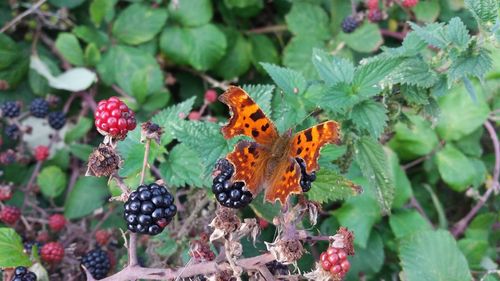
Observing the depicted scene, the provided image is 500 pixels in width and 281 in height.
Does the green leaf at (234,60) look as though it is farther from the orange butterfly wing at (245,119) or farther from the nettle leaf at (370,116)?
the orange butterfly wing at (245,119)

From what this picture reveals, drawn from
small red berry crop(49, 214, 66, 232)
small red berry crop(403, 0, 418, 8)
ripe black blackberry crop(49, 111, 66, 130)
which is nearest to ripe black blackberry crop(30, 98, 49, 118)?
ripe black blackberry crop(49, 111, 66, 130)

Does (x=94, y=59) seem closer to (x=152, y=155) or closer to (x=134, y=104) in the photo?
(x=134, y=104)

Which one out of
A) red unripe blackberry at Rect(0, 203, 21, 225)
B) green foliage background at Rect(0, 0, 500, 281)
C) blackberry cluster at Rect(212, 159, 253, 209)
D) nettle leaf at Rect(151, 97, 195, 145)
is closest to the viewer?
blackberry cluster at Rect(212, 159, 253, 209)

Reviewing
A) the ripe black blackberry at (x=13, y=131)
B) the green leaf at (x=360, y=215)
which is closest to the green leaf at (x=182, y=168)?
the green leaf at (x=360, y=215)

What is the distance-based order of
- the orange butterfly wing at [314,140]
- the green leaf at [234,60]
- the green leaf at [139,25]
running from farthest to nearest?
the green leaf at [234,60] → the green leaf at [139,25] → the orange butterfly wing at [314,140]

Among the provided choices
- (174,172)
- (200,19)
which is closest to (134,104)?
(200,19)

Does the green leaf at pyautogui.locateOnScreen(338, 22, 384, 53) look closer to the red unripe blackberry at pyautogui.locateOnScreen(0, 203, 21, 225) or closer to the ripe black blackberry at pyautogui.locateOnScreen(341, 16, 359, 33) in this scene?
the ripe black blackberry at pyautogui.locateOnScreen(341, 16, 359, 33)
